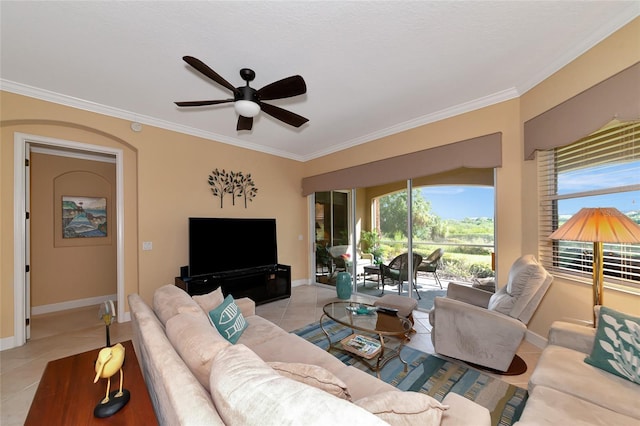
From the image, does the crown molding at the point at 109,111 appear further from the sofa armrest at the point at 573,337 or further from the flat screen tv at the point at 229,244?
the sofa armrest at the point at 573,337

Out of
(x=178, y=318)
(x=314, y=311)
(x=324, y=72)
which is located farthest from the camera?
(x=314, y=311)

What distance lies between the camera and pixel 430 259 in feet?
12.8

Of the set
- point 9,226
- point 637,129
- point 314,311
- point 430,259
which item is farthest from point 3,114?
point 637,129

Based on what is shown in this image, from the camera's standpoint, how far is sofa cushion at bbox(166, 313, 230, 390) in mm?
1079

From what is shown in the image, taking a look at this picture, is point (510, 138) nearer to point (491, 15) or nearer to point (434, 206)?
point (434, 206)

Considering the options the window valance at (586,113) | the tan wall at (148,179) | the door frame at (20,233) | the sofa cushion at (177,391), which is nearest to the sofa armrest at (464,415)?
the sofa cushion at (177,391)

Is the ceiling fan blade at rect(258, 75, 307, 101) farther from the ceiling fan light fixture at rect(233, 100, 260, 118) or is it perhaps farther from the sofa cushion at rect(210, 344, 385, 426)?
the sofa cushion at rect(210, 344, 385, 426)

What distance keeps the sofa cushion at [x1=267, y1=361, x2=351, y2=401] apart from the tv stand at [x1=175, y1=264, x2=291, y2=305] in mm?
2932

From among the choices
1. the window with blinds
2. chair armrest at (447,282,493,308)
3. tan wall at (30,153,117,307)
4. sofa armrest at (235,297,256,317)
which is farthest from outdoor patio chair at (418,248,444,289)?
tan wall at (30,153,117,307)

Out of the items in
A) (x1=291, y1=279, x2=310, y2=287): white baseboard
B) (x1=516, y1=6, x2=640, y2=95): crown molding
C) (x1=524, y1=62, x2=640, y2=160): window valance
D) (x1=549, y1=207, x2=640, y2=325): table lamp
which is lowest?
(x1=291, y1=279, x2=310, y2=287): white baseboard

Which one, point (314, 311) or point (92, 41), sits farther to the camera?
point (314, 311)

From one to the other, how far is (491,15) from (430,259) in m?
3.03

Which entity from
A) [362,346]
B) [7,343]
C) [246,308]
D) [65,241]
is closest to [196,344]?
[246,308]

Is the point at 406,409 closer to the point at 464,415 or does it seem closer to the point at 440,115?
the point at 464,415
